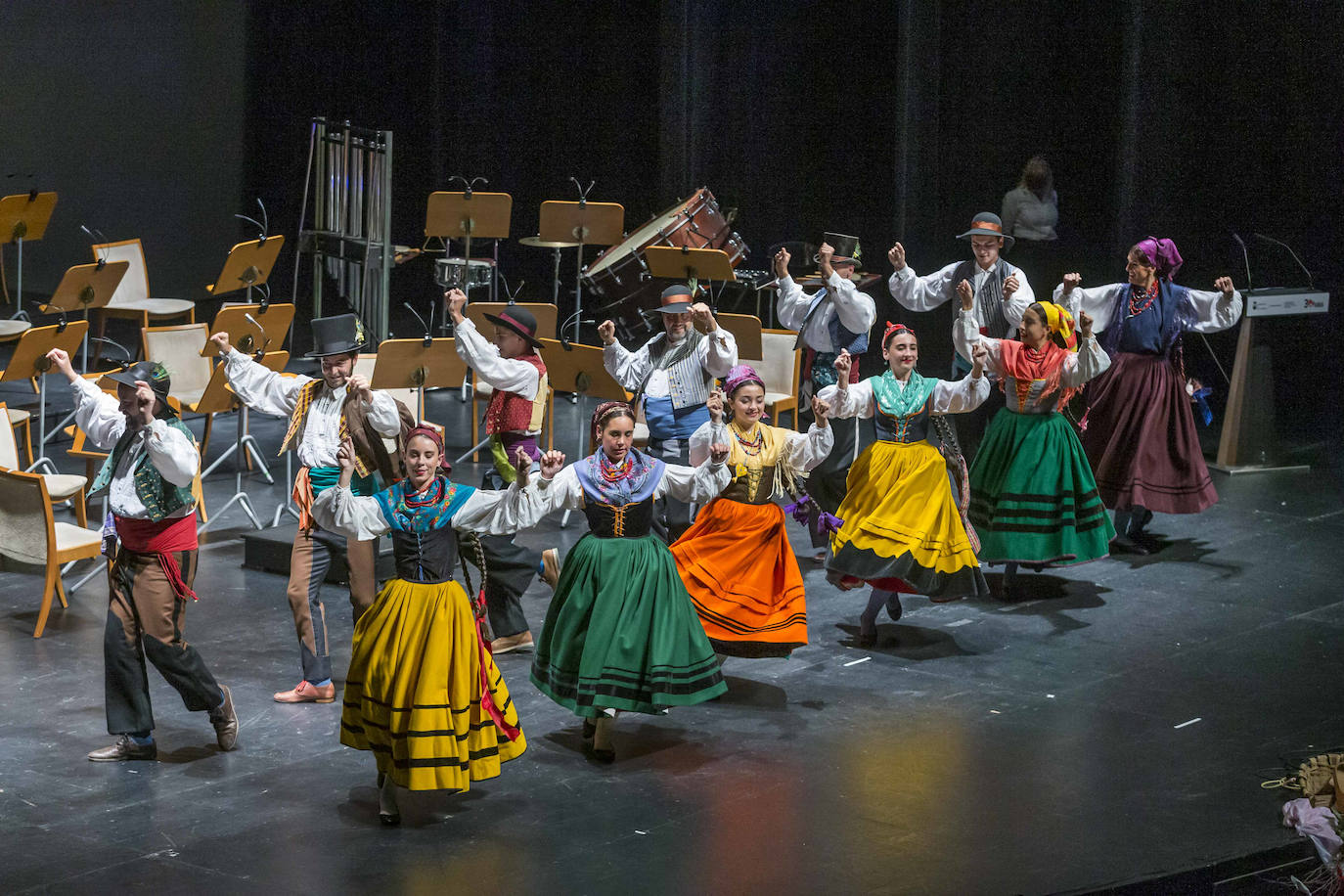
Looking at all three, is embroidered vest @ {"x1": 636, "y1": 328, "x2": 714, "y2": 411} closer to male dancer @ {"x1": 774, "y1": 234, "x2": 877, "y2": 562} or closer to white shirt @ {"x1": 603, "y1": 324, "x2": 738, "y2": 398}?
white shirt @ {"x1": 603, "y1": 324, "x2": 738, "y2": 398}

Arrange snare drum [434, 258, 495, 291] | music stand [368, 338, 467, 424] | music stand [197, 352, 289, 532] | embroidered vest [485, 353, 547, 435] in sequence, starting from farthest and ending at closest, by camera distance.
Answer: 1. snare drum [434, 258, 495, 291]
2. music stand [197, 352, 289, 532]
3. music stand [368, 338, 467, 424]
4. embroidered vest [485, 353, 547, 435]

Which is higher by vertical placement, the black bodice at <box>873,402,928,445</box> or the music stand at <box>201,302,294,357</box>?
the music stand at <box>201,302,294,357</box>

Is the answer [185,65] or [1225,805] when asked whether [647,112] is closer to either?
[185,65]

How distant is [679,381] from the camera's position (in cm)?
704

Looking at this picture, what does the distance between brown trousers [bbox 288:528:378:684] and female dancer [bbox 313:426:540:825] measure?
3.23 ft

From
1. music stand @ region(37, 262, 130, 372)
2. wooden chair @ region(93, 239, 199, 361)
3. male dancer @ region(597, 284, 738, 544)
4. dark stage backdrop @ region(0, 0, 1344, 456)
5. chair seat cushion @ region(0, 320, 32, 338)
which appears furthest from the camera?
wooden chair @ region(93, 239, 199, 361)

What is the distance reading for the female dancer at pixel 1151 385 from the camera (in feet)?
25.9

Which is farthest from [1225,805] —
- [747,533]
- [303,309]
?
[303,309]

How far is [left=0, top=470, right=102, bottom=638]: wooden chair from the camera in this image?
22.2 ft

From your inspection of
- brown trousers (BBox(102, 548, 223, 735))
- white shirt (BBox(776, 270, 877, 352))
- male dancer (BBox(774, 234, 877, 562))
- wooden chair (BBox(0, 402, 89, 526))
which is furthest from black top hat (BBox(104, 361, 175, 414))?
white shirt (BBox(776, 270, 877, 352))

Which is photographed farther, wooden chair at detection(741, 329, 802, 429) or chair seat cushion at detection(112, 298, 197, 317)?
chair seat cushion at detection(112, 298, 197, 317)

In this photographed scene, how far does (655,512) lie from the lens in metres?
6.93

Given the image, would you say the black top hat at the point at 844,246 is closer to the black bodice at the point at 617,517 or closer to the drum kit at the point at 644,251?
the drum kit at the point at 644,251

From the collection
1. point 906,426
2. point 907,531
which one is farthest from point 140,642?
point 906,426
